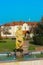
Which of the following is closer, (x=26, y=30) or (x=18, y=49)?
(x=18, y=49)

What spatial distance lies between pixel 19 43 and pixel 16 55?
35.3 inches

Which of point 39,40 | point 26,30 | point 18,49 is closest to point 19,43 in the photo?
point 18,49

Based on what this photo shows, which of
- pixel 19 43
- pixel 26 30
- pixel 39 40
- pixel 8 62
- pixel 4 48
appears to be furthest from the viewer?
pixel 26 30

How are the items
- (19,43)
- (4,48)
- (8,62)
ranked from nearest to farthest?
1. (8,62)
2. (19,43)
3. (4,48)

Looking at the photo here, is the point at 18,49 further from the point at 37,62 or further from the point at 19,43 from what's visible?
the point at 37,62

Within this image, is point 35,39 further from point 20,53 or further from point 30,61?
point 30,61

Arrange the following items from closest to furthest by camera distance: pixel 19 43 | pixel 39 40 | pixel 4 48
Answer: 1. pixel 19 43
2. pixel 4 48
3. pixel 39 40

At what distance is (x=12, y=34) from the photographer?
85.9 meters

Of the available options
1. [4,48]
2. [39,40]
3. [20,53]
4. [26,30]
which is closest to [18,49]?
[20,53]

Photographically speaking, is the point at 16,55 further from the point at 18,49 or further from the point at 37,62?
the point at 37,62

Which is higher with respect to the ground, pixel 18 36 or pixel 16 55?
pixel 18 36

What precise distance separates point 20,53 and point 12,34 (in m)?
69.8

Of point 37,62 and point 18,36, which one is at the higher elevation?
point 18,36

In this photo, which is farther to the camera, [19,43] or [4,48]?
[4,48]
